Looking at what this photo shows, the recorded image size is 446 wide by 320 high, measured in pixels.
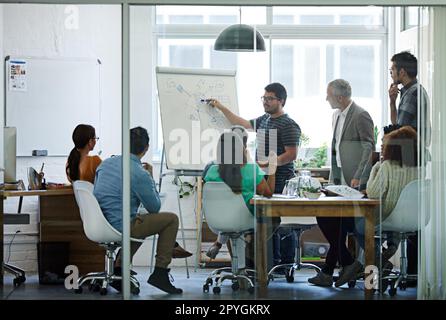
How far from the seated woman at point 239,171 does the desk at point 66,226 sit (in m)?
0.99

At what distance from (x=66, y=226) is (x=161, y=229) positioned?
26.9 inches

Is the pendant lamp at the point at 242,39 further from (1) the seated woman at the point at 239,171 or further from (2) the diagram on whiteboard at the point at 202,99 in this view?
(1) the seated woman at the point at 239,171

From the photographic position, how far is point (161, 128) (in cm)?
1197

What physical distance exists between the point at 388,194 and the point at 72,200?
2.27m

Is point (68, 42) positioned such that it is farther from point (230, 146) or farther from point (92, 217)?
point (230, 146)

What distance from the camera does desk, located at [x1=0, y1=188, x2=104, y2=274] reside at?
12008 mm

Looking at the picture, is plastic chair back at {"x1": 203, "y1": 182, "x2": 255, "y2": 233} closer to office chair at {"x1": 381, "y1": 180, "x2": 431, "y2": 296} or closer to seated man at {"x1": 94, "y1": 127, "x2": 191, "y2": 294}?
seated man at {"x1": 94, "y1": 127, "x2": 191, "y2": 294}

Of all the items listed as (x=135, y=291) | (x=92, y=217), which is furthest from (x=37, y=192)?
(x=135, y=291)

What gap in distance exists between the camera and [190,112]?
11992 mm

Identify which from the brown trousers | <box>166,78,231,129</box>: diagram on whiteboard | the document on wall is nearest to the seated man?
the brown trousers

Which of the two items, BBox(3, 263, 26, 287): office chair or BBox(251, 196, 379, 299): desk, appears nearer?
BBox(251, 196, 379, 299): desk

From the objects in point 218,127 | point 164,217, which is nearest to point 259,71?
point 218,127

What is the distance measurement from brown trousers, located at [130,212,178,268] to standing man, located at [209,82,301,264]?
29.0 inches

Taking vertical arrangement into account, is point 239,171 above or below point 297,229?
above
